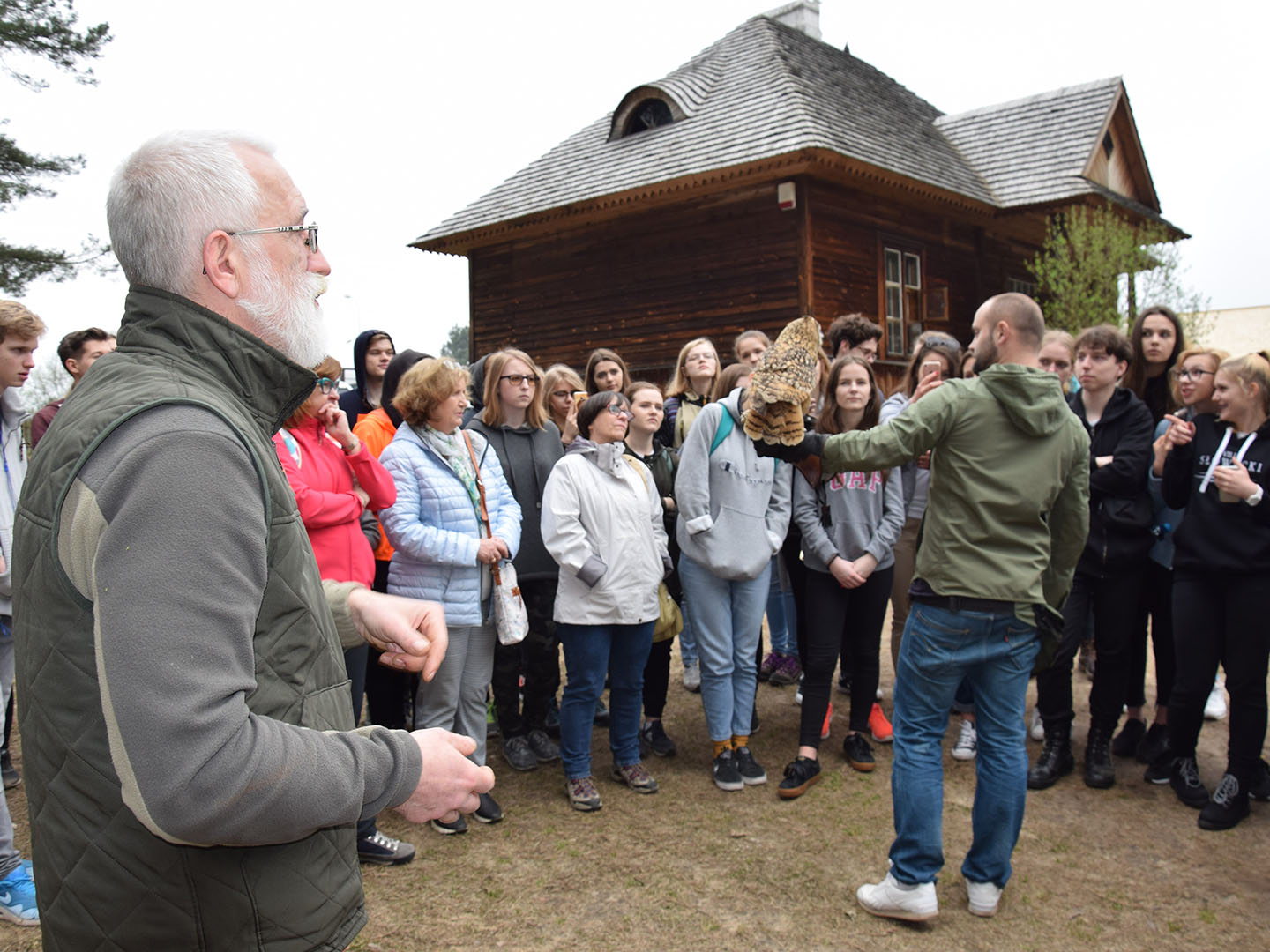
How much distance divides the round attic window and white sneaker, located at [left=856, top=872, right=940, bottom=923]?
16272 mm

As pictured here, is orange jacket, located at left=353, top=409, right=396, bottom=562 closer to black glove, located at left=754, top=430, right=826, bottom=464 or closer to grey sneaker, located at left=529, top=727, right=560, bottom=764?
grey sneaker, located at left=529, top=727, right=560, bottom=764

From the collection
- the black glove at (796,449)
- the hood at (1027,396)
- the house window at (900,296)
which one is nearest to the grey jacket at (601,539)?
the black glove at (796,449)

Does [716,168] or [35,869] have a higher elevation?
[716,168]

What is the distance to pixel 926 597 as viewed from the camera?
3322 mm

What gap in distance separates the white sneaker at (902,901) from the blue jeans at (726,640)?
1.40 m

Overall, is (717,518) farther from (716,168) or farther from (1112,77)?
(1112,77)

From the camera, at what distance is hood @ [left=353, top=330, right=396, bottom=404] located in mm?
5512

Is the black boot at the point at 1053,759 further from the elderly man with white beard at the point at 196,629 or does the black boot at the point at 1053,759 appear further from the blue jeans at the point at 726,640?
the elderly man with white beard at the point at 196,629

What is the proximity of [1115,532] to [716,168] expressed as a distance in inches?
426

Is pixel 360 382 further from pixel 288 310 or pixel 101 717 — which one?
pixel 101 717

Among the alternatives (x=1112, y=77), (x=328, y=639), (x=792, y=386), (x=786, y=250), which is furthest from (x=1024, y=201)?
(x=328, y=639)

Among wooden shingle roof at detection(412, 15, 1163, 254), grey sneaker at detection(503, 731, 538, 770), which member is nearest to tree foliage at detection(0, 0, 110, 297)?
wooden shingle roof at detection(412, 15, 1163, 254)

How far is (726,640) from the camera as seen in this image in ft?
15.6

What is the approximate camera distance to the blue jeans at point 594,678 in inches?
174
